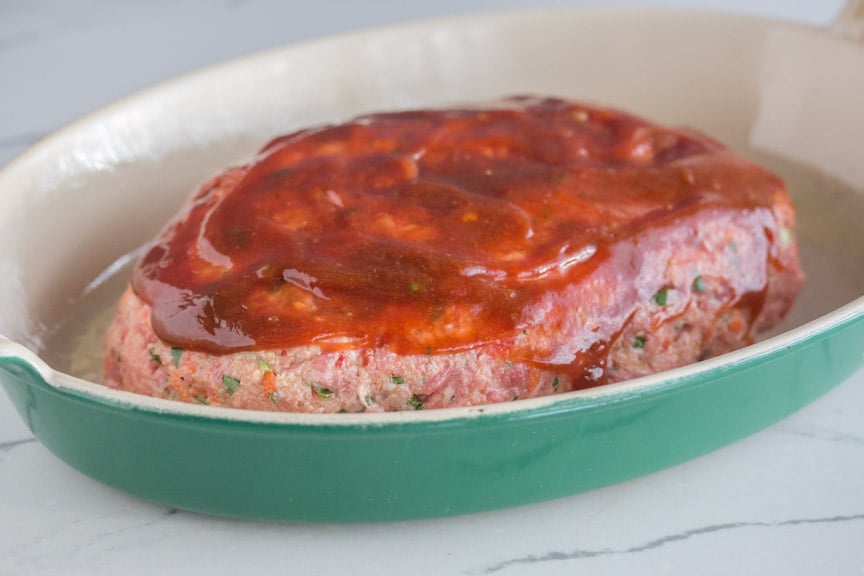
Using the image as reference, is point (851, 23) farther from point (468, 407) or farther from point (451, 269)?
point (468, 407)

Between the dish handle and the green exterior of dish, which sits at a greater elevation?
the dish handle

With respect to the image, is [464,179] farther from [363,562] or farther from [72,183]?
[72,183]

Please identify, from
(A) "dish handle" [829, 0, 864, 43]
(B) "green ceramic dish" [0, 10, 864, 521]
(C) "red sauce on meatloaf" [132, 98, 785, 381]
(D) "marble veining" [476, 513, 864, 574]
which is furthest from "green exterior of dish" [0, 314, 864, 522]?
(A) "dish handle" [829, 0, 864, 43]

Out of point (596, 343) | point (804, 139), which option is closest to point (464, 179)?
point (596, 343)

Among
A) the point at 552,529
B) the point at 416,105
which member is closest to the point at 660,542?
the point at 552,529

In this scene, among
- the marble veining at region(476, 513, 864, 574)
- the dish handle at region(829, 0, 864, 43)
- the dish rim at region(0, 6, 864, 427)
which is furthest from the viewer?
the dish handle at region(829, 0, 864, 43)

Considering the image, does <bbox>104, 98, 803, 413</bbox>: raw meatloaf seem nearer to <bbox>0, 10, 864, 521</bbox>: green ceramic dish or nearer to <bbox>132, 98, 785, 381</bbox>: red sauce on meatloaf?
<bbox>132, 98, 785, 381</bbox>: red sauce on meatloaf
